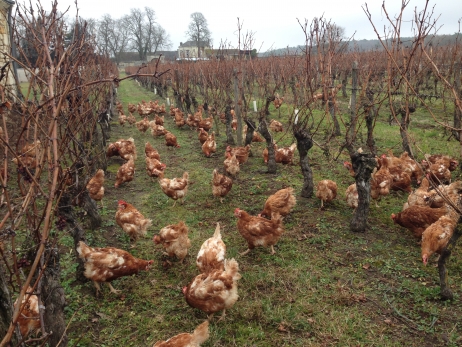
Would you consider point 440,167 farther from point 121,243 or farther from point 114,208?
point 114,208

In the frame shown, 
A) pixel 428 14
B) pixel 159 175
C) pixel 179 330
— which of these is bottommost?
pixel 179 330

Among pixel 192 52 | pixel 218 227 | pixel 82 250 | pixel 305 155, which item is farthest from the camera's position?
pixel 192 52

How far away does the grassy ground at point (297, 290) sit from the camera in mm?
3844

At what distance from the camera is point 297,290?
4562 millimetres

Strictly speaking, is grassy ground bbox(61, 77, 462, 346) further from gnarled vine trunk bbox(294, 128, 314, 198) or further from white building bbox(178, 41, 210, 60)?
white building bbox(178, 41, 210, 60)

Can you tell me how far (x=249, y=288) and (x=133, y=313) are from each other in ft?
5.32

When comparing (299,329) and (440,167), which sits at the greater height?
(440,167)

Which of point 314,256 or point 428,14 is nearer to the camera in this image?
point 428,14

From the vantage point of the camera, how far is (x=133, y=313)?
4266 millimetres

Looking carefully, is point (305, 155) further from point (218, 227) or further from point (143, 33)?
point (143, 33)

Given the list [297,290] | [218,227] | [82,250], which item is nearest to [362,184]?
[297,290]

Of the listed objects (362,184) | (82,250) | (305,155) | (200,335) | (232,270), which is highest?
(305,155)

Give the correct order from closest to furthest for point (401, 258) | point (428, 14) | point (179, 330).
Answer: point (428, 14), point (179, 330), point (401, 258)

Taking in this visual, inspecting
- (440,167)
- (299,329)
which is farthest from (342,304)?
(440,167)
